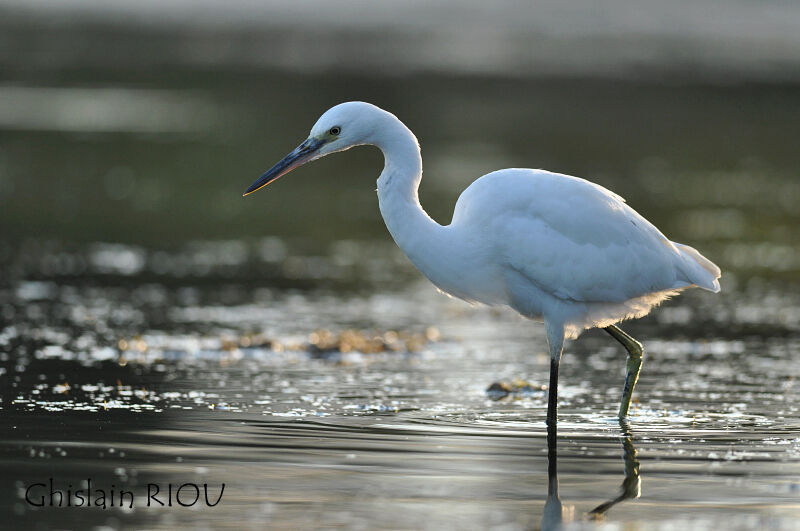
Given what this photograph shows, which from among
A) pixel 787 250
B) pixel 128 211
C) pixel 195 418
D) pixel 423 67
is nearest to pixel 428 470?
pixel 195 418

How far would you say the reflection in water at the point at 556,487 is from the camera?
6332 mm

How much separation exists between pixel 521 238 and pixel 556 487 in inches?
73.8

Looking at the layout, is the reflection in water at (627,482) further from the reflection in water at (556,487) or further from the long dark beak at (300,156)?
the long dark beak at (300,156)

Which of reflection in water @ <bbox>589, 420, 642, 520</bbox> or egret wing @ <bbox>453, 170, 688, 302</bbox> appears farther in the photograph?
egret wing @ <bbox>453, 170, 688, 302</bbox>

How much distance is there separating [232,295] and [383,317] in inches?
66.1

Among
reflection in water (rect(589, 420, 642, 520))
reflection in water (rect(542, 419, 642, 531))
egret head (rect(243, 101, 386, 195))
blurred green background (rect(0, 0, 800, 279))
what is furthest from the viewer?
blurred green background (rect(0, 0, 800, 279))

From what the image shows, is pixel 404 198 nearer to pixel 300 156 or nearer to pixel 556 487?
pixel 300 156

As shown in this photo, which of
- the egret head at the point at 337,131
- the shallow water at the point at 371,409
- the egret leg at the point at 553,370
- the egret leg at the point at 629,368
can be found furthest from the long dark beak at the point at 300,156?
the egret leg at the point at 629,368

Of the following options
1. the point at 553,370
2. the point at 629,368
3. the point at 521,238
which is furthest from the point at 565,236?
the point at 629,368

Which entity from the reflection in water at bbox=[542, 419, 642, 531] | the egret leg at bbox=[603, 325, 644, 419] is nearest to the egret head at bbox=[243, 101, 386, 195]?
the reflection in water at bbox=[542, 419, 642, 531]

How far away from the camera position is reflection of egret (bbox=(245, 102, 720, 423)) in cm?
816

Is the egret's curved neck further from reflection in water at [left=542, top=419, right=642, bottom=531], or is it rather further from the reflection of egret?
reflection in water at [left=542, top=419, right=642, bottom=531]

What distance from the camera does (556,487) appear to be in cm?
689

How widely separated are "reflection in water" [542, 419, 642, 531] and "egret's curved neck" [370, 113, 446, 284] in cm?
130
